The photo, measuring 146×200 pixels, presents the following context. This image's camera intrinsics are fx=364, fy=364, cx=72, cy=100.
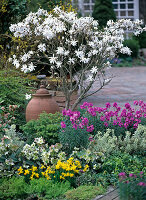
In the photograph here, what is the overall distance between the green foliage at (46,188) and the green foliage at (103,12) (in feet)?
53.5

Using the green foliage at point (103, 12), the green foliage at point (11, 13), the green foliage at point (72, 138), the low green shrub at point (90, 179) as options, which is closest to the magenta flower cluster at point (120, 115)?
the green foliage at point (72, 138)

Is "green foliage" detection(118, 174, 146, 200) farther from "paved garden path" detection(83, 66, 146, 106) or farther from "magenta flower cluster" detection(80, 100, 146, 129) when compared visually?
"paved garden path" detection(83, 66, 146, 106)

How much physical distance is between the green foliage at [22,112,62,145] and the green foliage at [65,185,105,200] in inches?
40.5

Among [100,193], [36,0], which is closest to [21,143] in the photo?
[100,193]

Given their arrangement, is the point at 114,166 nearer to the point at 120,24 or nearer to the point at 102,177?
the point at 102,177

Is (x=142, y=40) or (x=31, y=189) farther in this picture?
(x=142, y=40)

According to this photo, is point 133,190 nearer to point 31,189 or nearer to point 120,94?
point 31,189

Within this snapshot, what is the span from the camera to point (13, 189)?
2959mm

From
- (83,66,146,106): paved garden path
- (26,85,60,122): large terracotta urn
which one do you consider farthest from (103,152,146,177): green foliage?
(83,66,146,106): paved garden path

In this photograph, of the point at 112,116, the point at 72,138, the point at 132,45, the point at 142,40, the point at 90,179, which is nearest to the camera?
the point at 90,179

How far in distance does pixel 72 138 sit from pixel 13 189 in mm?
903

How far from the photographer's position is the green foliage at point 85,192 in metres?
2.87

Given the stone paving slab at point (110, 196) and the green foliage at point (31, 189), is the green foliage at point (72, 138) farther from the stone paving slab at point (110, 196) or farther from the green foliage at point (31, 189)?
the stone paving slab at point (110, 196)

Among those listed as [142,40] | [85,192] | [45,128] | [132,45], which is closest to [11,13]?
[45,128]
